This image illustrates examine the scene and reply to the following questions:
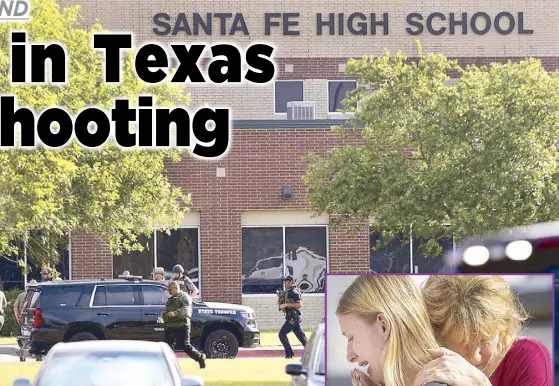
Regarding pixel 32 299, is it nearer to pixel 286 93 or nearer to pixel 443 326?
pixel 286 93

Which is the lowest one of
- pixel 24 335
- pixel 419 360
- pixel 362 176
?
pixel 24 335

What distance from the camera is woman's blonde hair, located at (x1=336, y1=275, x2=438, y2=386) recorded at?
268 centimetres

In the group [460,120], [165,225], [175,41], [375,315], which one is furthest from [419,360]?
[175,41]

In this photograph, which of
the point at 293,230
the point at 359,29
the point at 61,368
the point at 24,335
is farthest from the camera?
the point at 359,29

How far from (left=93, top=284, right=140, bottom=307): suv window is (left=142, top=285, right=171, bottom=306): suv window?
0.75 ft

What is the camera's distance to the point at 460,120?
92.2 ft

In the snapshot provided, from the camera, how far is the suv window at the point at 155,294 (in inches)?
1027

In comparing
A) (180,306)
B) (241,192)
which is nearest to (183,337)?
(180,306)

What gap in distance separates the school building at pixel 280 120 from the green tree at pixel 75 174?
5.92 feet

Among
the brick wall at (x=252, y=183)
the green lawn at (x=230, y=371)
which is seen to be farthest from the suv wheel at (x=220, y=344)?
the brick wall at (x=252, y=183)

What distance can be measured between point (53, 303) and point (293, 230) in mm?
13779

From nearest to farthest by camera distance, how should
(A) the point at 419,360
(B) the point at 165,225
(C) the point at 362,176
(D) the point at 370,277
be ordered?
1. (A) the point at 419,360
2. (D) the point at 370,277
3. (C) the point at 362,176
4. (B) the point at 165,225

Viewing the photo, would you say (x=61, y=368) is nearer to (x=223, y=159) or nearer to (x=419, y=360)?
(x=419, y=360)

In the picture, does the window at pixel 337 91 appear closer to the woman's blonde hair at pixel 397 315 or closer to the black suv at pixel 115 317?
the black suv at pixel 115 317
